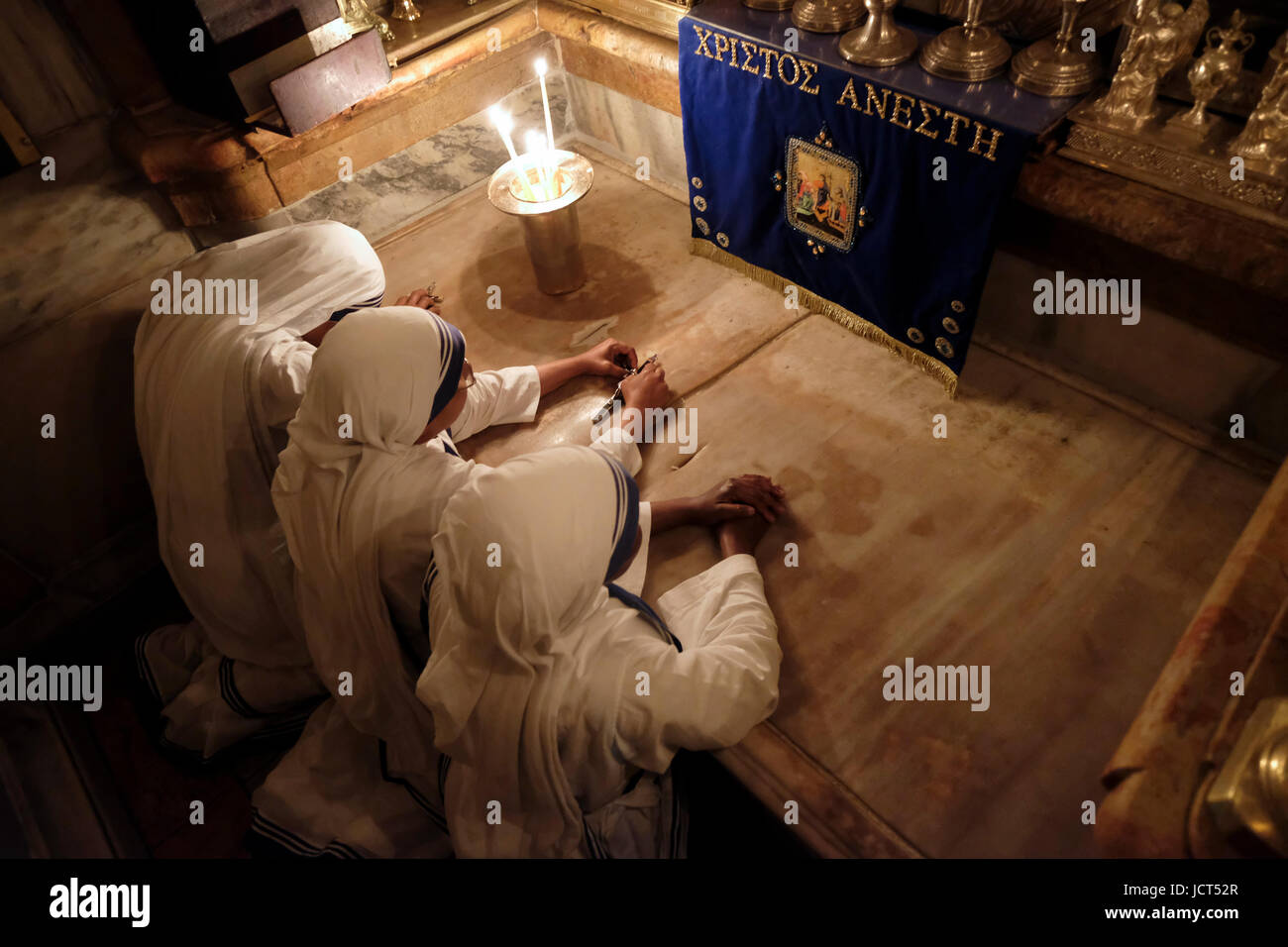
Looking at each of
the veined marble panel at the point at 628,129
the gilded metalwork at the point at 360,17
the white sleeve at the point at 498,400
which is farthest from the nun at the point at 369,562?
the veined marble panel at the point at 628,129

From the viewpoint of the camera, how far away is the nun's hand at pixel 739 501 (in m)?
2.57

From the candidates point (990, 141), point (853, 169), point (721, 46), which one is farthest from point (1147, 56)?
point (721, 46)

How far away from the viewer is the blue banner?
2.44 meters

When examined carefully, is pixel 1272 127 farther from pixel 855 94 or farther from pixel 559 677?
pixel 559 677

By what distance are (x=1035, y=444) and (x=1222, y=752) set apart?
1.50 meters

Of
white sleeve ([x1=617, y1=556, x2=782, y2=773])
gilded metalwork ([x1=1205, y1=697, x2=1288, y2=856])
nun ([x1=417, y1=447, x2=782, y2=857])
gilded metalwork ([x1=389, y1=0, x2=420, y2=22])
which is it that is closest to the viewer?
gilded metalwork ([x1=1205, y1=697, x2=1288, y2=856])

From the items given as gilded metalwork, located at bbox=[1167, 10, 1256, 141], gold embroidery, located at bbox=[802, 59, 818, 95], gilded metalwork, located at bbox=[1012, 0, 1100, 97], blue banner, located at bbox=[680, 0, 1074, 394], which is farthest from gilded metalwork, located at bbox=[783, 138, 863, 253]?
gilded metalwork, located at bbox=[1167, 10, 1256, 141]

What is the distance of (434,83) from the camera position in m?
3.60

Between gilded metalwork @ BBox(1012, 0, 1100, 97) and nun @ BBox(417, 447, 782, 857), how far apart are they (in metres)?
1.76

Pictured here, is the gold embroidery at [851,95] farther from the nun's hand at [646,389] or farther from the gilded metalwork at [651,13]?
the nun's hand at [646,389]

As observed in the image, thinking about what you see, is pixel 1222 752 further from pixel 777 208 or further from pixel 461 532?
pixel 777 208

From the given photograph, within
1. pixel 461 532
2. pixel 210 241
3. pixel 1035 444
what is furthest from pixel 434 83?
pixel 1035 444

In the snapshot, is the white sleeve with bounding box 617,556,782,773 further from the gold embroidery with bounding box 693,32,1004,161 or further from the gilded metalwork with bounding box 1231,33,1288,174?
the gilded metalwork with bounding box 1231,33,1288,174

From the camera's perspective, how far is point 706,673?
196cm
